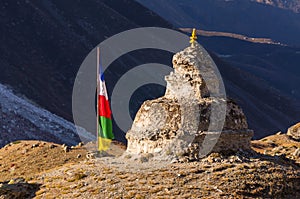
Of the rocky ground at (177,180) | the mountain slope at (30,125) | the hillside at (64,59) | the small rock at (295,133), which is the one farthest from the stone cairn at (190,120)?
the hillside at (64,59)

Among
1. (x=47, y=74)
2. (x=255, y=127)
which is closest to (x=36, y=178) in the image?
(x=47, y=74)

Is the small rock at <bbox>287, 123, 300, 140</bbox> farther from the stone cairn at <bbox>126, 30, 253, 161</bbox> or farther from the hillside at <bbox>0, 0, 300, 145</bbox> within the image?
the stone cairn at <bbox>126, 30, 253, 161</bbox>

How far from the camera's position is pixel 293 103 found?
18938 cm

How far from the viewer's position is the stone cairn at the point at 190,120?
25.1 m

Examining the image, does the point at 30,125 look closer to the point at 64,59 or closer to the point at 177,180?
the point at 64,59

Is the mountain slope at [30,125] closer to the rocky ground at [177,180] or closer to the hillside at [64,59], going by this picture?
the hillside at [64,59]

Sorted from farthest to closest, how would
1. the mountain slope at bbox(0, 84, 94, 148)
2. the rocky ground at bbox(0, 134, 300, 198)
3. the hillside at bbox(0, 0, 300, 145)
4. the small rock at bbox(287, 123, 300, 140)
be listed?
1. the hillside at bbox(0, 0, 300, 145)
2. the mountain slope at bbox(0, 84, 94, 148)
3. the small rock at bbox(287, 123, 300, 140)
4. the rocky ground at bbox(0, 134, 300, 198)

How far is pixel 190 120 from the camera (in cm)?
2531

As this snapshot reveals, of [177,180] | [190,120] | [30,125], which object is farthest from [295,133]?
[177,180]

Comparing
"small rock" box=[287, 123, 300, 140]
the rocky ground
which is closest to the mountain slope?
"small rock" box=[287, 123, 300, 140]

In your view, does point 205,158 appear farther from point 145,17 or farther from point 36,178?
point 145,17

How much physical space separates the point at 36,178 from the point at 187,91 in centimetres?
801

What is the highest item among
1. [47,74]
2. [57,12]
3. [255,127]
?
[57,12]

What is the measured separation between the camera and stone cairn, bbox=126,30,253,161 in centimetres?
2509
